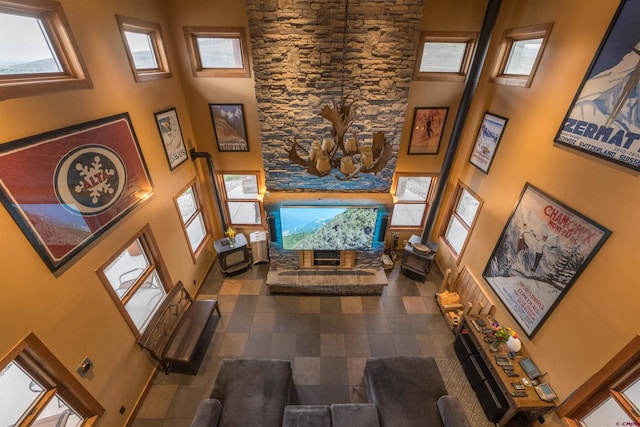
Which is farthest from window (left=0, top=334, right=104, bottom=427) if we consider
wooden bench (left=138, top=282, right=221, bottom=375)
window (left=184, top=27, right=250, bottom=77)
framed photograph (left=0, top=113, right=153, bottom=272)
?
window (left=184, top=27, right=250, bottom=77)

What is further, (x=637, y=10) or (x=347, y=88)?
(x=347, y=88)

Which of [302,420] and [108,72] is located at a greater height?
[108,72]

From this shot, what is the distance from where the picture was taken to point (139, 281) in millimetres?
3771

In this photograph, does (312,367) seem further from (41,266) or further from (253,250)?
(41,266)

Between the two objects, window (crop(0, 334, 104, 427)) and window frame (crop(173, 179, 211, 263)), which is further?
window frame (crop(173, 179, 211, 263))

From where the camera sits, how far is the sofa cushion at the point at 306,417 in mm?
3035

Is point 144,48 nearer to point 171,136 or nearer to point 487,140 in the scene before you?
point 171,136

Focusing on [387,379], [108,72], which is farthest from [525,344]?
[108,72]

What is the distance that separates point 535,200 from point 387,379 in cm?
314

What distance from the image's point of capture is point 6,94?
2.08m

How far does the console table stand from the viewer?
314cm

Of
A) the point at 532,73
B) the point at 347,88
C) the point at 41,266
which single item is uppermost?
the point at 532,73

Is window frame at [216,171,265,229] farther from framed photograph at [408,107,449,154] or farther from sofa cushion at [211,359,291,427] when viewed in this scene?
framed photograph at [408,107,449,154]

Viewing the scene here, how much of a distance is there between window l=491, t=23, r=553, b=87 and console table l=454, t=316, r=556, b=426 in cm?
377
